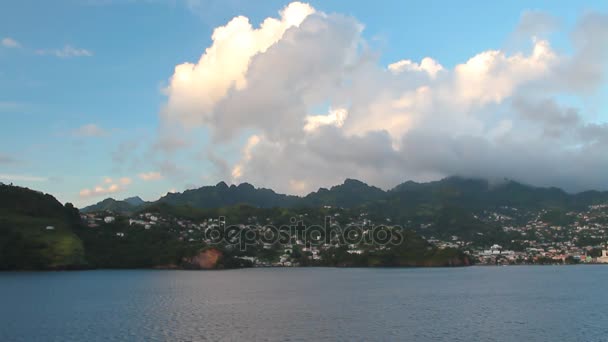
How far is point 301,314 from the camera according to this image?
77625 mm

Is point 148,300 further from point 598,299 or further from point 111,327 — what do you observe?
point 598,299

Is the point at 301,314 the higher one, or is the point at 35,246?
the point at 35,246

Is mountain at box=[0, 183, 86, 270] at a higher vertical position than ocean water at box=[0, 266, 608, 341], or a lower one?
higher

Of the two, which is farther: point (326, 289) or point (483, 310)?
point (326, 289)

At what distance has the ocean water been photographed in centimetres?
6022

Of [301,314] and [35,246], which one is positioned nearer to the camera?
[301,314]

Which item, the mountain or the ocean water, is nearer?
the ocean water

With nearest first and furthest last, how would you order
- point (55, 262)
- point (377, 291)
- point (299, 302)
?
point (299, 302)
point (377, 291)
point (55, 262)

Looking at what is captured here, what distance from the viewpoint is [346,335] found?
196ft

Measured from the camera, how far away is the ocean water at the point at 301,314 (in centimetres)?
6022

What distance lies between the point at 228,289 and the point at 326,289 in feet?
78.7

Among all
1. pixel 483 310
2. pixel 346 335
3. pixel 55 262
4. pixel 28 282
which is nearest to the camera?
pixel 346 335

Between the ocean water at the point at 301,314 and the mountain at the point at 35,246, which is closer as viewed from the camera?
the ocean water at the point at 301,314

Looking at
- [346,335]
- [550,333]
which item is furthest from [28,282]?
[550,333]
